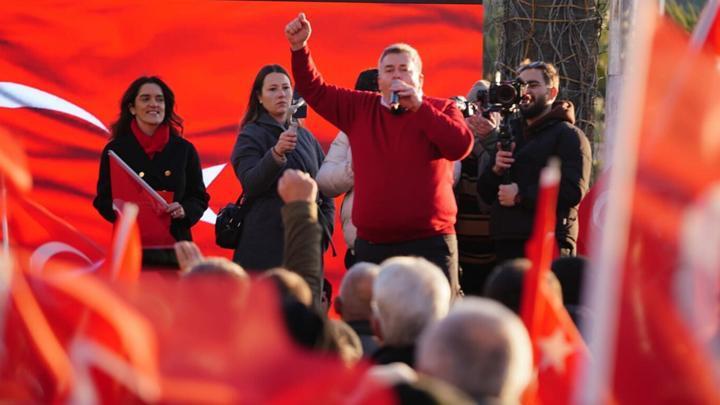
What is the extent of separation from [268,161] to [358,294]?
2490 millimetres

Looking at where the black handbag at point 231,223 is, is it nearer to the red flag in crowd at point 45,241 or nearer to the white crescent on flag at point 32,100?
the white crescent on flag at point 32,100

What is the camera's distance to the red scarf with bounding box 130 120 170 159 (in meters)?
8.51

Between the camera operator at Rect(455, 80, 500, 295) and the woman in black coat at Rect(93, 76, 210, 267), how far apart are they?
1.42m

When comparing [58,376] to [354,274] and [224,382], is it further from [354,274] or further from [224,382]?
[354,274]

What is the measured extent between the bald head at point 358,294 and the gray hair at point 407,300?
74cm

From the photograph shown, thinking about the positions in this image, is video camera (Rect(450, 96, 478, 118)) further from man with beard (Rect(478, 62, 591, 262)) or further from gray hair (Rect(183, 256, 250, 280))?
gray hair (Rect(183, 256, 250, 280))

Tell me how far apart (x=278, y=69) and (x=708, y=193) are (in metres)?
4.84

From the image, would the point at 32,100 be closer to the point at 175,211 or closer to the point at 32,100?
the point at 32,100

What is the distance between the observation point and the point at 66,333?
4164mm

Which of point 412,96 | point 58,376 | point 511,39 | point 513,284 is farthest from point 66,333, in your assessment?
point 511,39

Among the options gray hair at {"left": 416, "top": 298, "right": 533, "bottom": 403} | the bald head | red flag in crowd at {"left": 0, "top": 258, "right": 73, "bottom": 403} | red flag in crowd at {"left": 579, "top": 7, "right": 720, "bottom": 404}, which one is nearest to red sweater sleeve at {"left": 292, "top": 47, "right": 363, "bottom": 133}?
the bald head

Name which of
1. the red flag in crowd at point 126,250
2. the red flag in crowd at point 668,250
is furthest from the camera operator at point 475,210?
the red flag in crowd at point 668,250

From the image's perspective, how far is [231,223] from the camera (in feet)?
27.7

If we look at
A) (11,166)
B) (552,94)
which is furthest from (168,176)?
(11,166)
